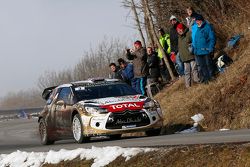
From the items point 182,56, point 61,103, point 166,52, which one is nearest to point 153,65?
point 166,52

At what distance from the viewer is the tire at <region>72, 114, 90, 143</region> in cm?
1504

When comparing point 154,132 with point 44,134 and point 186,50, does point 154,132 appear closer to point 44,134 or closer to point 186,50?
point 186,50

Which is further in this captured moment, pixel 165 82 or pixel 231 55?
pixel 165 82

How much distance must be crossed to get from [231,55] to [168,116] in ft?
9.67

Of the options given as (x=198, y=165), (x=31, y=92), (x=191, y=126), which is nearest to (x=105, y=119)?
(x=191, y=126)

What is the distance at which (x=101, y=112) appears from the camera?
1471 cm

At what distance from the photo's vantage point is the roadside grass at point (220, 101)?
1568cm

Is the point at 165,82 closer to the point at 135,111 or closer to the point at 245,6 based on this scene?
the point at 245,6

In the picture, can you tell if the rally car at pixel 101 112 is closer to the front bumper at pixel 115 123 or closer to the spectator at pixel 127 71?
the front bumper at pixel 115 123

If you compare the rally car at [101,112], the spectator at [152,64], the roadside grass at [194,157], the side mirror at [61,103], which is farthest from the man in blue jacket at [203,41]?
the roadside grass at [194,157]

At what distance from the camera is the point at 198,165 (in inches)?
328

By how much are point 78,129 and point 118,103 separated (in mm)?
1206

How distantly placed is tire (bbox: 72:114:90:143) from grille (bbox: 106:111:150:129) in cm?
72

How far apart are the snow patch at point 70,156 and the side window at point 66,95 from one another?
7.70ft
